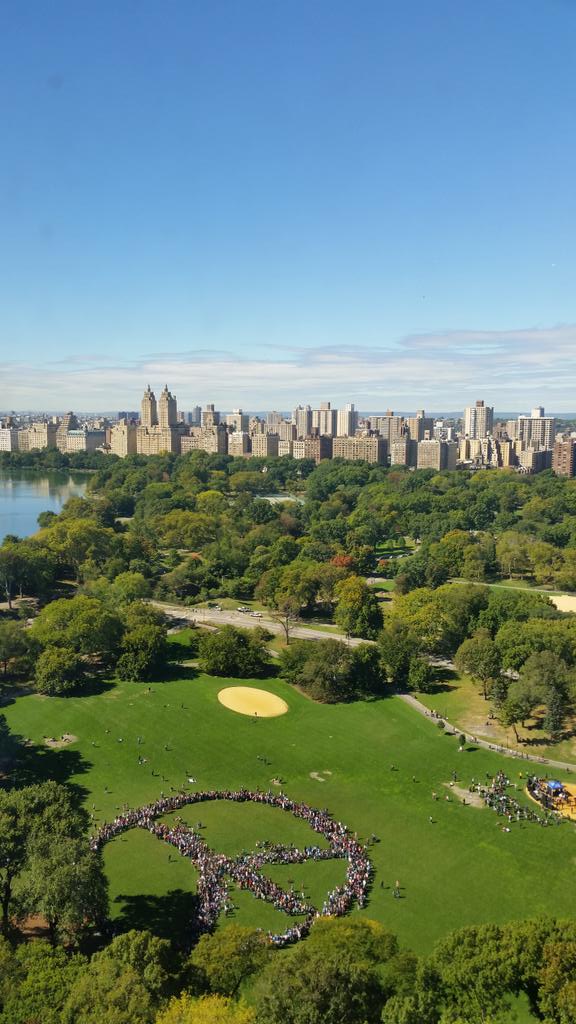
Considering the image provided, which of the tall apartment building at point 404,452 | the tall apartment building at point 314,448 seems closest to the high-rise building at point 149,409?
the tall apartment building at point 314,448

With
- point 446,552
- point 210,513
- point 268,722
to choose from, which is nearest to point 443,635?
point 268,722

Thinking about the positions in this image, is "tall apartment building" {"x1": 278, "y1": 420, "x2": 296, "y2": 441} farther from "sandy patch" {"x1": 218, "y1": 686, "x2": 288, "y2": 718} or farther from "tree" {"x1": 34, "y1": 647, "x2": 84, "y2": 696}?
"tree" {"x1": 34, "y1": 647, "x2": 84, "y2": 696}

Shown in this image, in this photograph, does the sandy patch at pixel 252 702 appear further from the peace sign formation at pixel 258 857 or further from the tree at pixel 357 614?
the tree at pixel 357 614

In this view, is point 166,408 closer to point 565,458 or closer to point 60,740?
point 565,458

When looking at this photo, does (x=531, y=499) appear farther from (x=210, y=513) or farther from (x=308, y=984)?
(x=308, y=984)

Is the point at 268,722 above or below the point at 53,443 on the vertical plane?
below

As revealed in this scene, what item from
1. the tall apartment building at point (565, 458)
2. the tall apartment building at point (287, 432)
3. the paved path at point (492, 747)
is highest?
the tall apartment building at point (287, 432)

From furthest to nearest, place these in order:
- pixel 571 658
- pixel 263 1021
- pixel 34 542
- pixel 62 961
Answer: pixel 34 542 < pixel 571 658 < pixel 62 961 < pixel 263 1021
